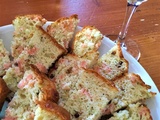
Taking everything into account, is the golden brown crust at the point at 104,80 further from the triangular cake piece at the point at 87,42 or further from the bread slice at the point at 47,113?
the bread slice at the point at 47,113

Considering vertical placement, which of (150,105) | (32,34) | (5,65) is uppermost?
(32,34)

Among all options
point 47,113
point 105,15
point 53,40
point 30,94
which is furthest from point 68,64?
point 105,15

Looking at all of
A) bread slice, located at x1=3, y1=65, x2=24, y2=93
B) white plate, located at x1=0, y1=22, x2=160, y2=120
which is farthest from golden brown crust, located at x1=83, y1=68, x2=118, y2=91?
bread slice, located at x1=3, y1=65, x2=24, y2=93

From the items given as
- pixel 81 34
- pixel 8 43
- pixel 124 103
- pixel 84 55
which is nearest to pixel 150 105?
pixel 124 103

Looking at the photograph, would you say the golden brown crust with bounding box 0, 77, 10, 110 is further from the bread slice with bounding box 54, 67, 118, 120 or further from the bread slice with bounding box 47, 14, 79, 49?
the bread slice with bounding box 47, 14, 79, 49

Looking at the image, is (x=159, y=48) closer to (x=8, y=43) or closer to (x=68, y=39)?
(x=68, y=39)
